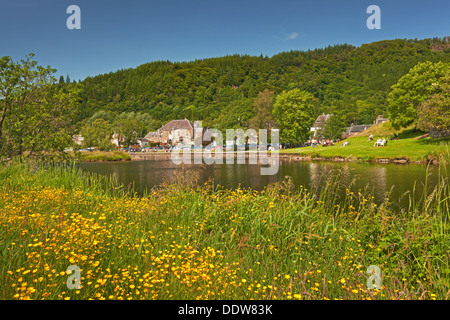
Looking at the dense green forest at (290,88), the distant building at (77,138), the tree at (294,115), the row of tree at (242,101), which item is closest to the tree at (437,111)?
the row of tree at (242,101)

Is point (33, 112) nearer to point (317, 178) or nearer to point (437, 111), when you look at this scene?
point (317, 178)

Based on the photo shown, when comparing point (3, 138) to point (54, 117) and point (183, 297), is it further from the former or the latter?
point (183, 297)

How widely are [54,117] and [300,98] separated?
66.8 metres

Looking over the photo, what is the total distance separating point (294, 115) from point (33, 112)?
211 feet

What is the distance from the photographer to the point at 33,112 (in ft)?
47.4

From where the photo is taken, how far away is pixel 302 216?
803 centimetres

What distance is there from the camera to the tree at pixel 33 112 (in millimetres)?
12805

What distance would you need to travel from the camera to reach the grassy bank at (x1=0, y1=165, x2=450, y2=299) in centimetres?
393

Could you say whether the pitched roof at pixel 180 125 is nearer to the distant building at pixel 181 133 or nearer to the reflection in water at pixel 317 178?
the distant building at pixel 181 133

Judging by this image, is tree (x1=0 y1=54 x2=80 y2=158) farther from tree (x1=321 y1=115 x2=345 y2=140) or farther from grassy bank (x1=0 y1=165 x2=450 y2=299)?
tree (x1=321 y1=115 x2=345 y2=140)

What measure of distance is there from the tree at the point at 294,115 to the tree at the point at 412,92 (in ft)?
68.2

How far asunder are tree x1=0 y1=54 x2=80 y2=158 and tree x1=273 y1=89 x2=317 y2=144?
62.2 m

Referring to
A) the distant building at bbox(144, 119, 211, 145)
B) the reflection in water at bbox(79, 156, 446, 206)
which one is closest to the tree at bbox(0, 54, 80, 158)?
the reflection in water at bbox(79, 156, 446, 206)
